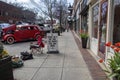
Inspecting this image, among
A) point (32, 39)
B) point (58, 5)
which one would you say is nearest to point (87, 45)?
point (32, 39)

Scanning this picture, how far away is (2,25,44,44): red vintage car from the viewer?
A: 1656 centimetres

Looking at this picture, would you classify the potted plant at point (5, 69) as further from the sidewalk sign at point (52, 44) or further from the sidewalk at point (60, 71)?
the sidewalk sign at point (52, 44)

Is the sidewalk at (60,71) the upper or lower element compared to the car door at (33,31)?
lower

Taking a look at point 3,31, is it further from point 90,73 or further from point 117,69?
point 117,69

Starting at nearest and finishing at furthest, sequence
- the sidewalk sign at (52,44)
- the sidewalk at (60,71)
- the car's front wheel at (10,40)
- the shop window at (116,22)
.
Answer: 1. the sidewalk at (60,71)
2. the shop window at (116,22)
3. the sidewalk sign at (52,44)
4. the car's front wheel at (10,40)

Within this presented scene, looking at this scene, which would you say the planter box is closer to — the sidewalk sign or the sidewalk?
the sidewalk

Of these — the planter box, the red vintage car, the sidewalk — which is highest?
the red vintage car

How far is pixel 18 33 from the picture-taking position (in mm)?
17125

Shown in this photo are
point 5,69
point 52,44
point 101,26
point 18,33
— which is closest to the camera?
point 5,69

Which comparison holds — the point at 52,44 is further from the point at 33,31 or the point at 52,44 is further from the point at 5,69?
the point at 33,31

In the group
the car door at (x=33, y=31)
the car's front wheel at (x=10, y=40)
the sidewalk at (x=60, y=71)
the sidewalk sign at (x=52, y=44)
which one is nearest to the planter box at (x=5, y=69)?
the sidewalk at (x=60, y=71)

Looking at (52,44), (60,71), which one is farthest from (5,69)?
(52,44)

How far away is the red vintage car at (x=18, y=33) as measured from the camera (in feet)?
54.3

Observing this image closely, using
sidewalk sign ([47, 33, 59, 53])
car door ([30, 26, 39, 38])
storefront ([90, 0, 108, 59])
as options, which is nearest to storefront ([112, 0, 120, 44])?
storefront ([90, 0, 108, 59])
